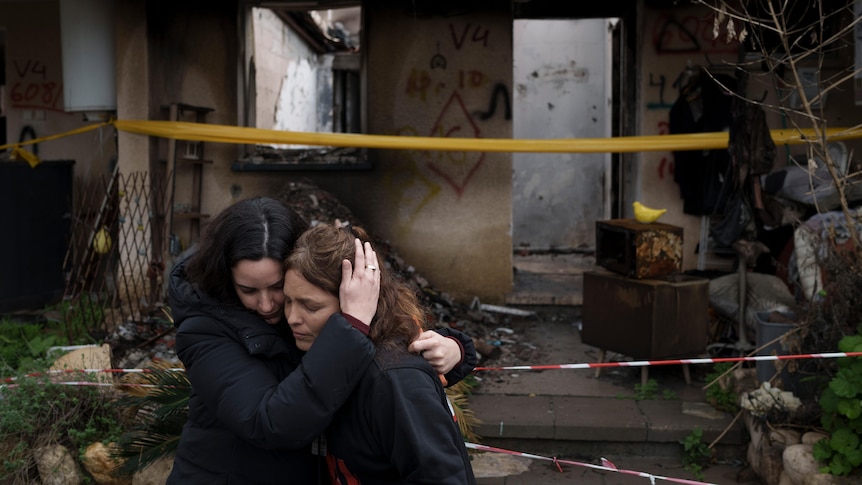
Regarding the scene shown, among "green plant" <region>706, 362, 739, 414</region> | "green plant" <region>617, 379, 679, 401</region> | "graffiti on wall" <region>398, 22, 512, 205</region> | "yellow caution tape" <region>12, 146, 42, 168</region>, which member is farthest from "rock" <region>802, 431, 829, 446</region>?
"yellow caution tape" <region>12, 146, 42, 168</region>

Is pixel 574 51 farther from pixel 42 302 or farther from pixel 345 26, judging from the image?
pixel 42 302

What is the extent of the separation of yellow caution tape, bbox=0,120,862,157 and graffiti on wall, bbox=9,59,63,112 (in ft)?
7.87

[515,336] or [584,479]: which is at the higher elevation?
[515,336]

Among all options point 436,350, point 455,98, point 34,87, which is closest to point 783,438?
point 436,350

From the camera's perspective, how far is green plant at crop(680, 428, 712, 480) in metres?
5.10

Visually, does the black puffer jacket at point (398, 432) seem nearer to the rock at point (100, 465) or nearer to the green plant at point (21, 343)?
the rock at point (100, 465)

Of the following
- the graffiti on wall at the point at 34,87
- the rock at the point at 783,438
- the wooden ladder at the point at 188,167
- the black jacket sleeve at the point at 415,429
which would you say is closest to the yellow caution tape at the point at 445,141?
the wooden ladder at the point at 188,167

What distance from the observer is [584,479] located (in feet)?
16.0

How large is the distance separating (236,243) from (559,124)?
10103 mm

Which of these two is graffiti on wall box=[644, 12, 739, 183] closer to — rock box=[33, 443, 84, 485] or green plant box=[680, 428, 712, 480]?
green plant box=[680, 428, 712, 480]

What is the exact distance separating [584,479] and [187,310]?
3.26 m

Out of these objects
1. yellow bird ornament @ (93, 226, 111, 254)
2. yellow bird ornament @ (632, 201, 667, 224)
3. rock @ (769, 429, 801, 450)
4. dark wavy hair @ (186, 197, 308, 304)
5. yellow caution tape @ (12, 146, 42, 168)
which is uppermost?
yellow caution tape @ (12, 146, 42, 168)

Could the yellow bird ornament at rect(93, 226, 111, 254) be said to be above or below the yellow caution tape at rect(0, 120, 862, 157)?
below

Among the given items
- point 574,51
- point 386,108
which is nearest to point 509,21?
point 386,108
